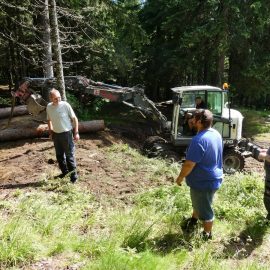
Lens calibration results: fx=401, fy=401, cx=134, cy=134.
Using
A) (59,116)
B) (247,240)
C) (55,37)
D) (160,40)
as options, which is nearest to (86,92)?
(55,37)

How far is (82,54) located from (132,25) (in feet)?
10.2

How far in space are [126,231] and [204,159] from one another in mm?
1412

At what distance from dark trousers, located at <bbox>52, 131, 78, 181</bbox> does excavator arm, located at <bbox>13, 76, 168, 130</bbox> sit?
13.1ft

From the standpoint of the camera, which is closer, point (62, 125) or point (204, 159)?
point (204, 159)

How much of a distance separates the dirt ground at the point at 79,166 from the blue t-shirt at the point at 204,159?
258 centimetres

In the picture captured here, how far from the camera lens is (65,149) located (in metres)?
7.74

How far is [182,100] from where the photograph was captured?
11188 mm

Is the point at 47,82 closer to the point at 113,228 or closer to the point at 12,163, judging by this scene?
the point at 12,163

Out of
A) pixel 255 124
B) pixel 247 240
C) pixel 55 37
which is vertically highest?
pixel 55 37

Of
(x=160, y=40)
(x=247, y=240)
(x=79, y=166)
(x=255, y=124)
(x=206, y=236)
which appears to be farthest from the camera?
(x=160, y=40)

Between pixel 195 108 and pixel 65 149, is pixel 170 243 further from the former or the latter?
pixel 195 108

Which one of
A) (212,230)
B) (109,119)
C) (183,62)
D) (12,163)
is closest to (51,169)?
(12,163)

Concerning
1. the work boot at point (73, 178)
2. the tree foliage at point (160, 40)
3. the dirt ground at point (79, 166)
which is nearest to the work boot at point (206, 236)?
the dirt ground at point (79, 166)

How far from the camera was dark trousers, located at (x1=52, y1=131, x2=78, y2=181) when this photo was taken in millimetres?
7660
